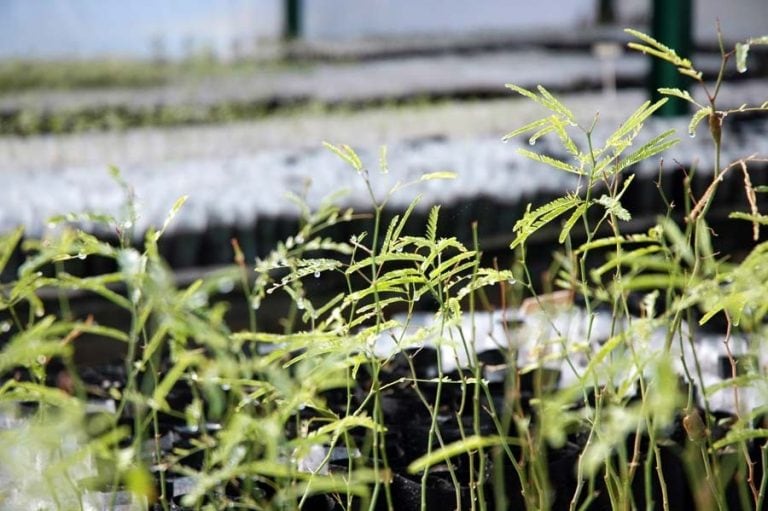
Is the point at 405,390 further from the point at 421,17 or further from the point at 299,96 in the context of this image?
the point at 421,17

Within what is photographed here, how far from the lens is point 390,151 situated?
11.3 ft

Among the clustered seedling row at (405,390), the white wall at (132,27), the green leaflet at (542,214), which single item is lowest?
the clustered seedling row at (405,390)

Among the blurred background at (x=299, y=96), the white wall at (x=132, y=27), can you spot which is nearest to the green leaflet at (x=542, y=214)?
the blurred background at (x=299, y=96)

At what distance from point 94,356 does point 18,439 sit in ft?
5.85

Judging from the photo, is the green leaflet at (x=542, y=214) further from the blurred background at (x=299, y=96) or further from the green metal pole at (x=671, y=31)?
the green metal pole at (x=671, y=31)

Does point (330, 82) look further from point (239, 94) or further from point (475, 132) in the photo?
point (475, 132)

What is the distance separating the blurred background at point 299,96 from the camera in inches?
114

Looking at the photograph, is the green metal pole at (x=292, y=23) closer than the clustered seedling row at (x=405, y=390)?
No

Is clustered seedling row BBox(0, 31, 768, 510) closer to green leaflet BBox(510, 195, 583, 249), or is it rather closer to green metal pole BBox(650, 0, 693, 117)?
green leaflet BBox(510, 195, 583, 249)

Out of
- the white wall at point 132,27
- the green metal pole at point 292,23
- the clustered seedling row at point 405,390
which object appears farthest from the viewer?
the green metal pole at point 292,23

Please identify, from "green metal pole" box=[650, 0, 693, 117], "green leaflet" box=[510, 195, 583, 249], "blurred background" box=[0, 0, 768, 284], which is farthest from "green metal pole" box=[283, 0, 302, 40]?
"green leaflet" box=[510, 195, 583, 249]

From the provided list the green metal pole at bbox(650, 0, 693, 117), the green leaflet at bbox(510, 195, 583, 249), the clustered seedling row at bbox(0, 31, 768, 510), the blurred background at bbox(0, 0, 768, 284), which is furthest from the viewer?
the green metal pole at bbox(650, 0, 693, 117)

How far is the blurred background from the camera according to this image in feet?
9.51

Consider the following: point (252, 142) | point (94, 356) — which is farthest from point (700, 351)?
point (252, 142)
